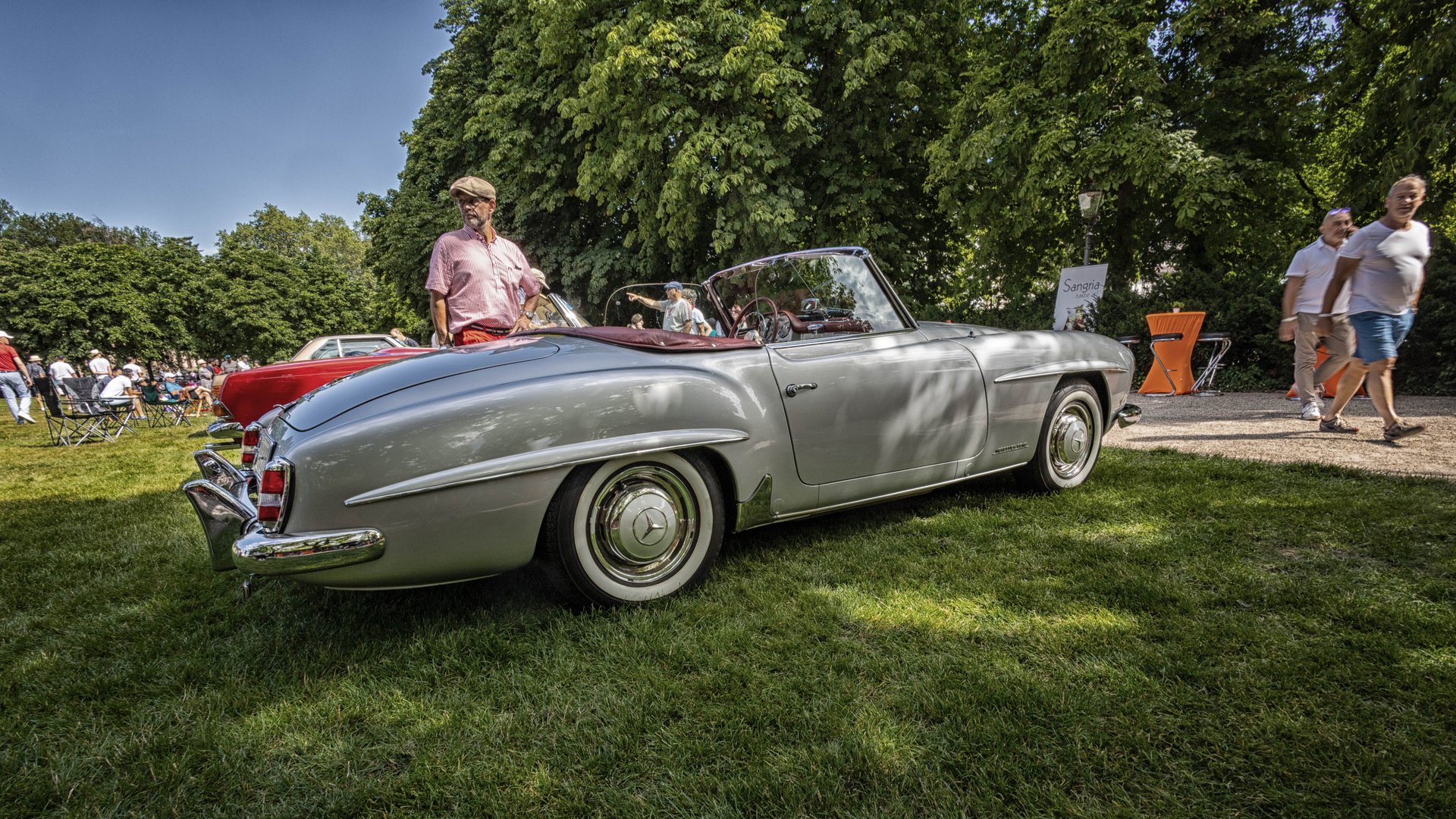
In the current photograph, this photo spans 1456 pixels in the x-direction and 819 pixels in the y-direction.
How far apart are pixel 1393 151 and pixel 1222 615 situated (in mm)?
11877

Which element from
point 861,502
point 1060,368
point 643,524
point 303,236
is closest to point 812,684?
point 643,524

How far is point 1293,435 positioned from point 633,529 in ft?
19.4

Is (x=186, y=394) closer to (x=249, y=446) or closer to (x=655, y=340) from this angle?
(x=249, y=446)

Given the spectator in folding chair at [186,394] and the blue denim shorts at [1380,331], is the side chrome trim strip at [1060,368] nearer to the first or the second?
the blue denim shorts at [1380,331]

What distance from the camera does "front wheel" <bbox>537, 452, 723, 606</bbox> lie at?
94.1 inches

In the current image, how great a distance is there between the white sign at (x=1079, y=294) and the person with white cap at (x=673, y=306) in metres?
9.75

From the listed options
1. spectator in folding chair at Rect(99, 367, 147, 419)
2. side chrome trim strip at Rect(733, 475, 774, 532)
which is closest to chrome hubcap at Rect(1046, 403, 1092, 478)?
side chrome trim strip at Rect(733, 475, 774, 532)

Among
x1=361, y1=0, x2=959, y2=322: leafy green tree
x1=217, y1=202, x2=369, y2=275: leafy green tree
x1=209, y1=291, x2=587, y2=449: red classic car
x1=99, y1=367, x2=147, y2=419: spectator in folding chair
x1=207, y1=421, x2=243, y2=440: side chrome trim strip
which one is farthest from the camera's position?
x1=217, y1=202, x2=369, y2=275: leafy green tree

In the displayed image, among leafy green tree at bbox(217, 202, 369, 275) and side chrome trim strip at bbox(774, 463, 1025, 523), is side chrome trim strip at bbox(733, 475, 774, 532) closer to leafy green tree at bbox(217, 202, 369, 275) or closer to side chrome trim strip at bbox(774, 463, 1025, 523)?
side chrome trim strip at bbox(774, 463, 1025, 523)

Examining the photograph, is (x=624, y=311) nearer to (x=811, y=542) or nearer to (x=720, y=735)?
(x=811, y=542)

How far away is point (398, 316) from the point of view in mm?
36656

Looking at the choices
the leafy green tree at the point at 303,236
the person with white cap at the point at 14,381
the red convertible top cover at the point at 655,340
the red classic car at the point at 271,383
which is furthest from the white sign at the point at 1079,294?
the leafy green tree at the point at 303,236

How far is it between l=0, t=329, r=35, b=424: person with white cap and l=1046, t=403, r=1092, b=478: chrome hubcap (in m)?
14.6

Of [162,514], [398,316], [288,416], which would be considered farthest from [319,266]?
[288,416]
